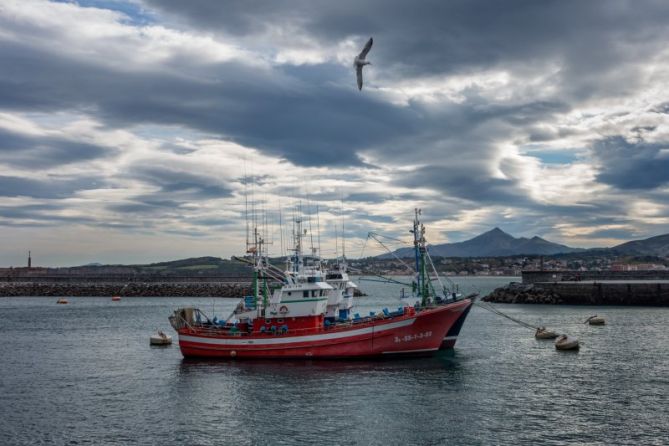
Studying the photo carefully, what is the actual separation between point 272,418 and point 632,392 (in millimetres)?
18122

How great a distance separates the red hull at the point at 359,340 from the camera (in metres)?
39.4

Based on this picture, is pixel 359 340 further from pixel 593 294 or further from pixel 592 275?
pixel 592 275

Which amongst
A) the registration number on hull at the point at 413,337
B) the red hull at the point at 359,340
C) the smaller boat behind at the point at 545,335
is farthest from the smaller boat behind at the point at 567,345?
the registration number on hull at the point at 413,337

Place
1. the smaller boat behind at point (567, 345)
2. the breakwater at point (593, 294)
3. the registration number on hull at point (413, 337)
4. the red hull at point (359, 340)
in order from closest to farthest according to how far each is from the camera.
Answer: the red hull at point (359, 340), the registration number on hull at point (413, 337), the smaller boat behind at point (567, 345), the breakwater at point (593, 294)

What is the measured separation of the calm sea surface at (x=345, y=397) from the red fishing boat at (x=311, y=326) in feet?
3.78

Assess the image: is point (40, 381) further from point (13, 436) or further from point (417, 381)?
point (417, 381)

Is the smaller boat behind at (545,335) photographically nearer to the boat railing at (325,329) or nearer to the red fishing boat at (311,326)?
the red fishing boat at (311,326)

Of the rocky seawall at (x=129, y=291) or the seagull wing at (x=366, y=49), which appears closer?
the seagull wing at (x=366, y=49)

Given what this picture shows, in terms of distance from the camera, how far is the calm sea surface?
23.9 meters

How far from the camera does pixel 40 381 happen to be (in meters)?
35.3

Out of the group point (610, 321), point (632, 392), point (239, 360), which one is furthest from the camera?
point (610, 321)

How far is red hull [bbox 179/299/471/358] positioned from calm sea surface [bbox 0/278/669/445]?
92 cm

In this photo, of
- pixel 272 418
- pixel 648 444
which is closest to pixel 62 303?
pixel 272 418

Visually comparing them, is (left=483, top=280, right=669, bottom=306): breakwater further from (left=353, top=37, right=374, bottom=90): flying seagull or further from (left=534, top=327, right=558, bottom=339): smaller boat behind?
(left=353, top=37, right=374, bottom=90): flying seagull
